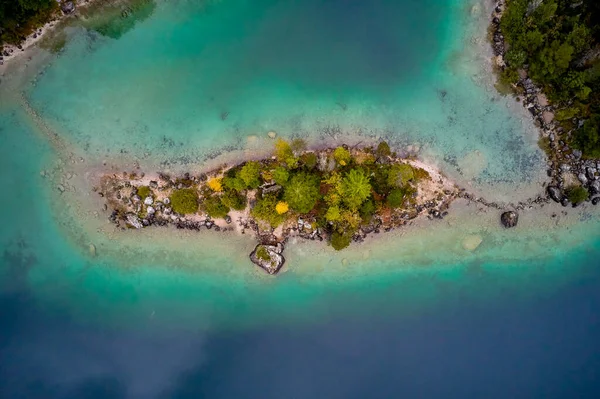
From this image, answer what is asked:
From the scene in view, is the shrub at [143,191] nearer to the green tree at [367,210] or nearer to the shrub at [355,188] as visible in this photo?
the shrub at [355,188]

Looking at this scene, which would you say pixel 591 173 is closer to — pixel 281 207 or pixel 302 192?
pixel 302 192

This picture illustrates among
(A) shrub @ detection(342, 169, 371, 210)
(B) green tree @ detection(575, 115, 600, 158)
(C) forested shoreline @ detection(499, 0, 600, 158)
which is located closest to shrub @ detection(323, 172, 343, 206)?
(A) shrub @ detection(342, 169, 371, 210)

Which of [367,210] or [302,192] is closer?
[302,192]

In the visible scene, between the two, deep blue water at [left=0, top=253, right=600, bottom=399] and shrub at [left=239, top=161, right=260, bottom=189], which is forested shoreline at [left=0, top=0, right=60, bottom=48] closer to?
shrub at [left=239, top=161, right=260, bottom=189]

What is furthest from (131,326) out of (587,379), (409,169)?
(587,379)

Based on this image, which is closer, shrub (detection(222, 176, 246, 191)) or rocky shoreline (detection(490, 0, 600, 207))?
shrub (detection(222, 176, 246, 191))

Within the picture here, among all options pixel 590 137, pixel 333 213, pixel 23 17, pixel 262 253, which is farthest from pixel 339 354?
pixel 23 17

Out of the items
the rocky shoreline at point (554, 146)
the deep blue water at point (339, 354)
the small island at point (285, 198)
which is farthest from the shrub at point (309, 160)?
the rocky shoreline at point (554, 146)

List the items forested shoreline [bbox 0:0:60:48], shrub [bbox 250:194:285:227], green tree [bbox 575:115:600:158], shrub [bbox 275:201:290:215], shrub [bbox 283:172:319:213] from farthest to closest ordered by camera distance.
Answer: shrub [bbox 250:194:285:227]
shrub [bbox 275:201:290:215]
green tree [bbox 575:115:600:158]
shrub [bbox 283:172:319:213]
forested shoreline [bbox 0:0:60:48]
